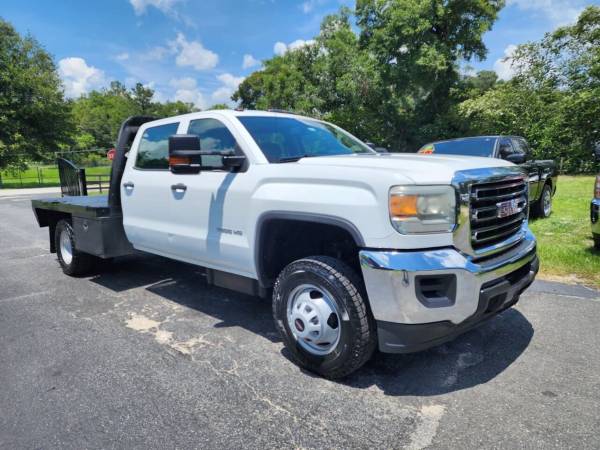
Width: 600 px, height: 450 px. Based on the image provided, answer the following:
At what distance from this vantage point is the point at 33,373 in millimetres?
3137

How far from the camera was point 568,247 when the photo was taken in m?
6.22

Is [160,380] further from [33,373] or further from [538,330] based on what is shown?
[538,330]

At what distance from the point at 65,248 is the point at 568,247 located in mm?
7320

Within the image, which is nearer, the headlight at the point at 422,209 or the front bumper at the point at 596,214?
the headlight at the point at 422,209

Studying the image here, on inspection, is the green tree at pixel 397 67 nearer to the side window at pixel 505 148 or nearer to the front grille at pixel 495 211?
the side window at pixel 505 148

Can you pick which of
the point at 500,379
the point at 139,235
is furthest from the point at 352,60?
the point at 500,379

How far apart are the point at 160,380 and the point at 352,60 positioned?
77.7 feet

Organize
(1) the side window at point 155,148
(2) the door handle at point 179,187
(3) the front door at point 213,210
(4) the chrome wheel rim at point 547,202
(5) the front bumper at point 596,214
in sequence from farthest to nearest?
(4) the chrome wheel rim at point 547,202 < (5) the front bumper at point 596,214 < (1) the side window at point 155,148 < (2) the door handle at point 179,187 < (3) the front door at point 213,210

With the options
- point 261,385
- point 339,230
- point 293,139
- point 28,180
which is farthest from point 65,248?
point 28,180

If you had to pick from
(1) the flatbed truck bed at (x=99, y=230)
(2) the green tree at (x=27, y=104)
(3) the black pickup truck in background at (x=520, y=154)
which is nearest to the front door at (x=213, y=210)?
(1) the flatbed truck bed at (x=99, y=230)

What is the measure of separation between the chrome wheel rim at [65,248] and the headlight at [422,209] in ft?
16.0

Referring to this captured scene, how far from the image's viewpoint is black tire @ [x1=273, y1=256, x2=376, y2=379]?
2.69 meters

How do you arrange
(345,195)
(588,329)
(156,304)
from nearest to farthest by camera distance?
(345,195) → (588,329) → (156,304)

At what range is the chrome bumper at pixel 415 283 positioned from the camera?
2439mm
